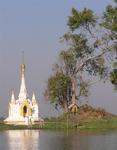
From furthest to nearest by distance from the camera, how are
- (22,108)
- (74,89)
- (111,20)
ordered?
(22,108), (74,89), (111,20)

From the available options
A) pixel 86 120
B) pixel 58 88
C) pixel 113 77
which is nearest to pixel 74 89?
pixel 58 88

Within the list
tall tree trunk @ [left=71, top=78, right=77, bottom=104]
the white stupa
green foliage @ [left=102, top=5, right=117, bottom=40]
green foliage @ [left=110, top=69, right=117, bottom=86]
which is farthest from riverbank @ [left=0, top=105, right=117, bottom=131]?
the white stupa

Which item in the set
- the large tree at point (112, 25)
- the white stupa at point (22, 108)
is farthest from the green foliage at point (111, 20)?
the white stupa at point (22, 108)

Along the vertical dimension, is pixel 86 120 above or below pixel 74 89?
below

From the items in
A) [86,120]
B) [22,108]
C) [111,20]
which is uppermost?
[111,20]

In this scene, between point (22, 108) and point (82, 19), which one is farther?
point (22, 108)

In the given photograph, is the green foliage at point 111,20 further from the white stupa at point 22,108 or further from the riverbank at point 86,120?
the white stupa at point 22,108

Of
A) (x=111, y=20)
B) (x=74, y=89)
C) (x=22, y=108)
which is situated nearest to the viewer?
(x=111, y=20)

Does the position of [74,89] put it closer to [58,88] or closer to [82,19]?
[58,88]

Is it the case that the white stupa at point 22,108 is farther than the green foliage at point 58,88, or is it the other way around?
the white stupa at point 22,108

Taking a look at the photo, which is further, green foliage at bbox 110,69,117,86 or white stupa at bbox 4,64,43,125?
white stupa at bbox 4,64,43,125

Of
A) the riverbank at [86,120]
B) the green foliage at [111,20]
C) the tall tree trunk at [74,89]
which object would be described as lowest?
the riverbank at [86,120]

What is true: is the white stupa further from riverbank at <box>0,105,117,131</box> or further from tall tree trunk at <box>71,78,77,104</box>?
tall tree trunk at <box>71,78,77,104</box>

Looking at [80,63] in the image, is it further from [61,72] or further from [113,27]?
[113,27]
